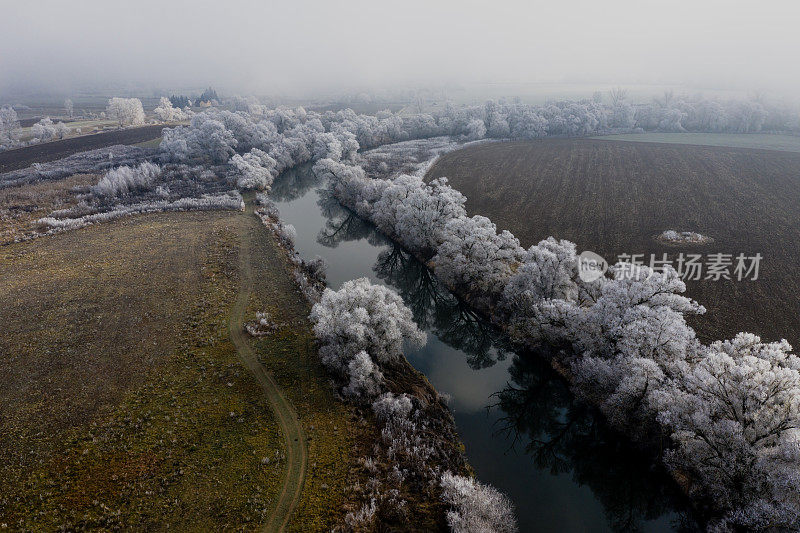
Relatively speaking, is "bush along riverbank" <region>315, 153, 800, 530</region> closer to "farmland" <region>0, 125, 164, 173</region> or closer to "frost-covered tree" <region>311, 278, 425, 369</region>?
"frost-covered tree" <region>311, 278, 425, 369</region>

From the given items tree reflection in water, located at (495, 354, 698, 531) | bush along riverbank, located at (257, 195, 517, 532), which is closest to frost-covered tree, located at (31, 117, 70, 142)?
bush along riverbank, located at (257, 195, 517, 532)

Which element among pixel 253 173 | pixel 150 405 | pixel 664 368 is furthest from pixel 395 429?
pixel 253 173

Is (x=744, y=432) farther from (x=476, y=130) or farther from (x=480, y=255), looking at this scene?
(x=476, y=130)

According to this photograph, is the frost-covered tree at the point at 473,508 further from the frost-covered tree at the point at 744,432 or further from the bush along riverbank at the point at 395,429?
the frost-covered tree at the point at 744,432

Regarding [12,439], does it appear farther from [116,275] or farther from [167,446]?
[116,275]

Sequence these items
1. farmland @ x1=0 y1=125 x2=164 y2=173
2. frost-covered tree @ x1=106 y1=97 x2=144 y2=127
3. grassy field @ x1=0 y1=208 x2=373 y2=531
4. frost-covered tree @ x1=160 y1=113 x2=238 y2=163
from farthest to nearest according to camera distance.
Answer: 1. frost-covered tree @ x1=106 y1=97 x2=144 y2=127
2. frost-covered tree @ x1=160 y1=113 x2=238 y2=163
3. farmland @ x1=0 y1=125 x2=164 y2=173
4. grassy field @ x1=0 y1=208 x2=373 y2=531

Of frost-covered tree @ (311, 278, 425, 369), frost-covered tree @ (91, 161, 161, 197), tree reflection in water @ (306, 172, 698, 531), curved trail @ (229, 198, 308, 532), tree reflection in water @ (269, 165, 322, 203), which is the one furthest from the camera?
tree reflection in water @ (269, 165, 322, 203)

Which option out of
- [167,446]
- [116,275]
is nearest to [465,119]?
[116,275]
